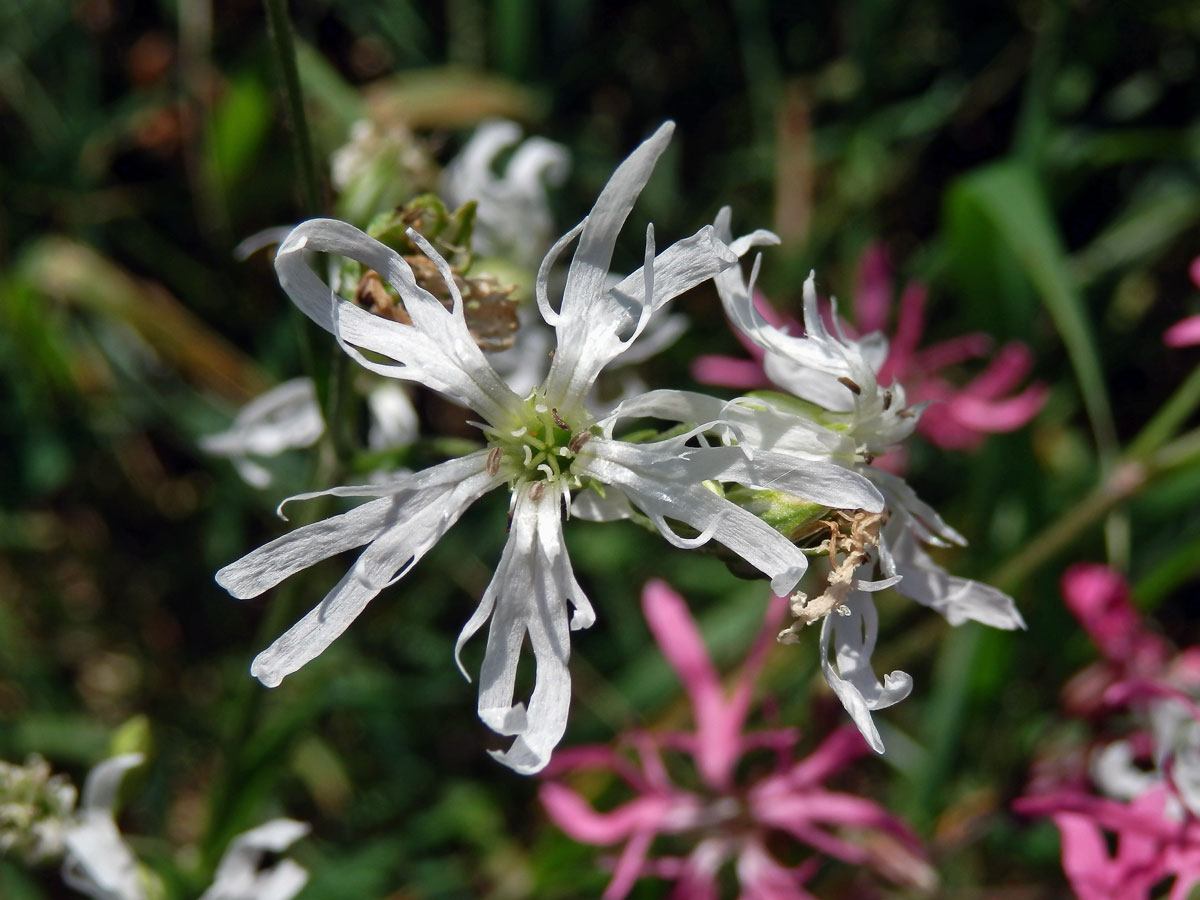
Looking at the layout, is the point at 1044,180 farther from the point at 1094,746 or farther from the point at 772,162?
the point at 1094,746

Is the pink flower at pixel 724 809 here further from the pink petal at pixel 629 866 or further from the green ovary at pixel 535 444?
the green ovary at pixel 535 444

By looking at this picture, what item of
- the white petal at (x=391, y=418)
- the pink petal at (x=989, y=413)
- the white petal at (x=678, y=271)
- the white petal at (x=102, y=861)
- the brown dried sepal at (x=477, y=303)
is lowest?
the white petal at (x=102, y=861)

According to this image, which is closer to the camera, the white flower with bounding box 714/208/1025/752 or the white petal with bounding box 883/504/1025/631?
the white flower with bounding box 714/208/1025/752

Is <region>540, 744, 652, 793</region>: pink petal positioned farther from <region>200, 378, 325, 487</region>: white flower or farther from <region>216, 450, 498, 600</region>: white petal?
<region>216, 450, 498, 600</region>: white petal

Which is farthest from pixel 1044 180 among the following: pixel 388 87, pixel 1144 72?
pixel 388 87

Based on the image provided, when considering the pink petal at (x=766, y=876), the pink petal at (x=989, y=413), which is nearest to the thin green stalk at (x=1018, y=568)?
the pink petal at (x=989, y=413)

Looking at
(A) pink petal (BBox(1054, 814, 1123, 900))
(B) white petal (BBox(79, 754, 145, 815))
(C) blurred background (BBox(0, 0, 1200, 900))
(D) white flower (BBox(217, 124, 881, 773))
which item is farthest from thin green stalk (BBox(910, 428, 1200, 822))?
(B) white petal (BBox(79, 754, 145, 815))
